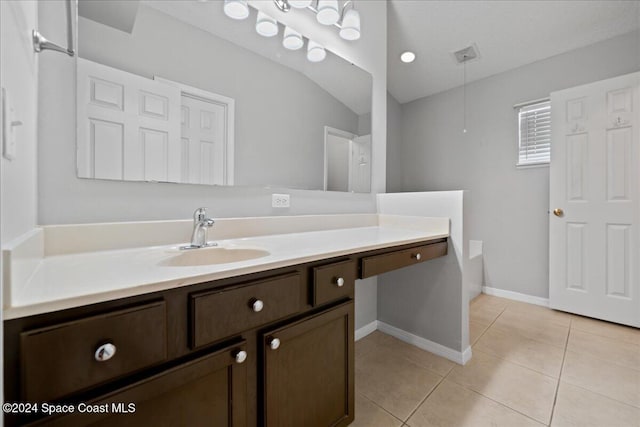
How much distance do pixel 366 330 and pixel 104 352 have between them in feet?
6.17

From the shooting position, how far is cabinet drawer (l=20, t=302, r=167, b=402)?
482 mm

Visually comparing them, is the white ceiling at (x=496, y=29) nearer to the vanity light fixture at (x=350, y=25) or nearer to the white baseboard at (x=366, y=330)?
the vanity light fixture at (x=350, y=25)

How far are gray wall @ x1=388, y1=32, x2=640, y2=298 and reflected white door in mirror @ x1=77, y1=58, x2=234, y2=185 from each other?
2242 mm

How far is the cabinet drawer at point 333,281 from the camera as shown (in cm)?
97

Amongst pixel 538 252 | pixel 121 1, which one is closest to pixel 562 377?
pixel 538 252

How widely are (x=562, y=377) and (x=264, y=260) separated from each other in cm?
188

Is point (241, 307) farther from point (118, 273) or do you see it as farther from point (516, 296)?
point (516, 296)

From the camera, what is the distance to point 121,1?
108 cm

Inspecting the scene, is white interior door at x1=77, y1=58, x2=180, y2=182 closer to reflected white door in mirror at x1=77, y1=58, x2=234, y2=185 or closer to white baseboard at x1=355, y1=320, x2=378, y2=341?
reflected white door in mirror at x1=77, y1=58, x2=234, y2=185

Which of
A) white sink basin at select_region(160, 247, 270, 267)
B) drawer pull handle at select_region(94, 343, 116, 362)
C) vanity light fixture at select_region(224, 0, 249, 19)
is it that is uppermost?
vanity light fixture at select_region(224, 0, 249, 19)

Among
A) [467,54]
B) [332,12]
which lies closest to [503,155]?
[467,54]

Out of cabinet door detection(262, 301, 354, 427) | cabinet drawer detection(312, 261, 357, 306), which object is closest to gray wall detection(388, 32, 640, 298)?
cabinet drawer detection(312, 261, 357, 306)

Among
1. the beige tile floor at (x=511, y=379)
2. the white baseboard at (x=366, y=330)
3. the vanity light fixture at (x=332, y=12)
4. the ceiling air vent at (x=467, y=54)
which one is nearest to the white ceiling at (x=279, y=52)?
the vanity light fixture at (x=332, y=12)

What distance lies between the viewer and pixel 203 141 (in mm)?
1300
